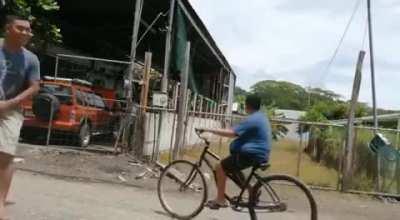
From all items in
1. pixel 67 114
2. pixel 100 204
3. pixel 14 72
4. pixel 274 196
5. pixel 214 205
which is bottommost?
pixel 100 204

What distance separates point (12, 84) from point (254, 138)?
3.30m

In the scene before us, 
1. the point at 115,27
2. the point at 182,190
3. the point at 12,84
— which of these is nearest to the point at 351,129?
the point at 182,190

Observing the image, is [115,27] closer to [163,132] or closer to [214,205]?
[163,132]

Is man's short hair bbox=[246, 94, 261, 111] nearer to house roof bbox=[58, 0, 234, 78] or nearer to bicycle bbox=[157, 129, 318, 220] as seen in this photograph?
bicycle bbox=[157, 129, 318, 220]

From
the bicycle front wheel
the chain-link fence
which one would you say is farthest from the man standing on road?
the chain-link fence

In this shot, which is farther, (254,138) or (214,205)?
(214,205)

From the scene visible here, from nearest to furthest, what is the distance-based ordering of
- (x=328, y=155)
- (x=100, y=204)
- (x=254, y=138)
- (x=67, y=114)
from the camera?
(x=254, y=138) < (x=100, y=204) < (x=67, y=114) < (x=328, y=155)

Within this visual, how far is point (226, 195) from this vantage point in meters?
8.90

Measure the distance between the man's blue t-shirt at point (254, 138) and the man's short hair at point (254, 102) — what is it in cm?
22

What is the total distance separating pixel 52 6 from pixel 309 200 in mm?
10956

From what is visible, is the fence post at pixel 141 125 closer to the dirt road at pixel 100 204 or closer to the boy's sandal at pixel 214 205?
the dirt road at pixel 100 204

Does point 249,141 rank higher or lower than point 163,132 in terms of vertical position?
higher

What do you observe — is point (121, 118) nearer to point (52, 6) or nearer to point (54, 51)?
point (52, 6)

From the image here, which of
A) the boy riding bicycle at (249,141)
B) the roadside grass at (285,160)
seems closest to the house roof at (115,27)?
the roadside grass at (285,160)
